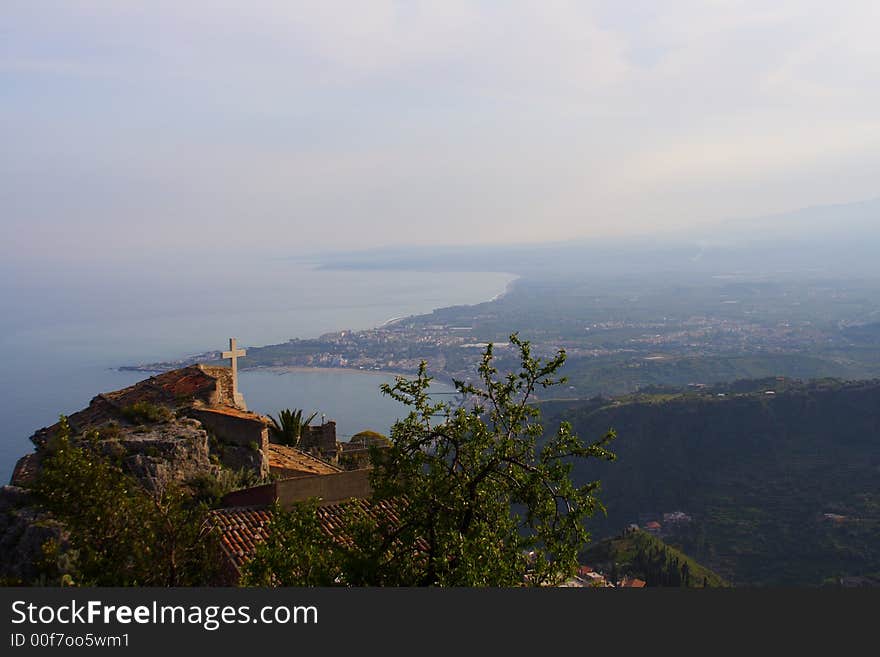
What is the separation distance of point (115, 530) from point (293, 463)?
24.7ft

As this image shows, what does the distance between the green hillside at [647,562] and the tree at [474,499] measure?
31.3 metres

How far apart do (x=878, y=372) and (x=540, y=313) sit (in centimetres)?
7034

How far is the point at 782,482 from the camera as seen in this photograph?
57.6 m

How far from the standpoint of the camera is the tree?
18.4 ft

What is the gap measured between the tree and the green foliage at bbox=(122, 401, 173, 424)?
238 inches

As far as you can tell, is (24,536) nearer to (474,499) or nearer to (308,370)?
(474,499)

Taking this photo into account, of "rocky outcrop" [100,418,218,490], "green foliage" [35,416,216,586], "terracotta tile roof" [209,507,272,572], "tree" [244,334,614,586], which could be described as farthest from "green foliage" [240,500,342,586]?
"rocky outcrop" [100,418,218,490]

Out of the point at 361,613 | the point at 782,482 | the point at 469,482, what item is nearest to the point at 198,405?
the point at 469,482

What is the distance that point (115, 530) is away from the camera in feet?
19.5

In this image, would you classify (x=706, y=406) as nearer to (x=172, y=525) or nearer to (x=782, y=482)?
(x=782, y=482)

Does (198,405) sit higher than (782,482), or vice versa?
(198,405)

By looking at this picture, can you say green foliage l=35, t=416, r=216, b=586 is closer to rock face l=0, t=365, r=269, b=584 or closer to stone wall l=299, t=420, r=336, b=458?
rock face l=0, t=365, r=269, b=584

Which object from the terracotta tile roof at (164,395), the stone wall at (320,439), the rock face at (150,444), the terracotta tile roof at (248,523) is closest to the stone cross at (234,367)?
the terracotta tile roof at (164,395)

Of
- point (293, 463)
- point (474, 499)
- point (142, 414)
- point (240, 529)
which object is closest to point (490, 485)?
point (474, 499)
